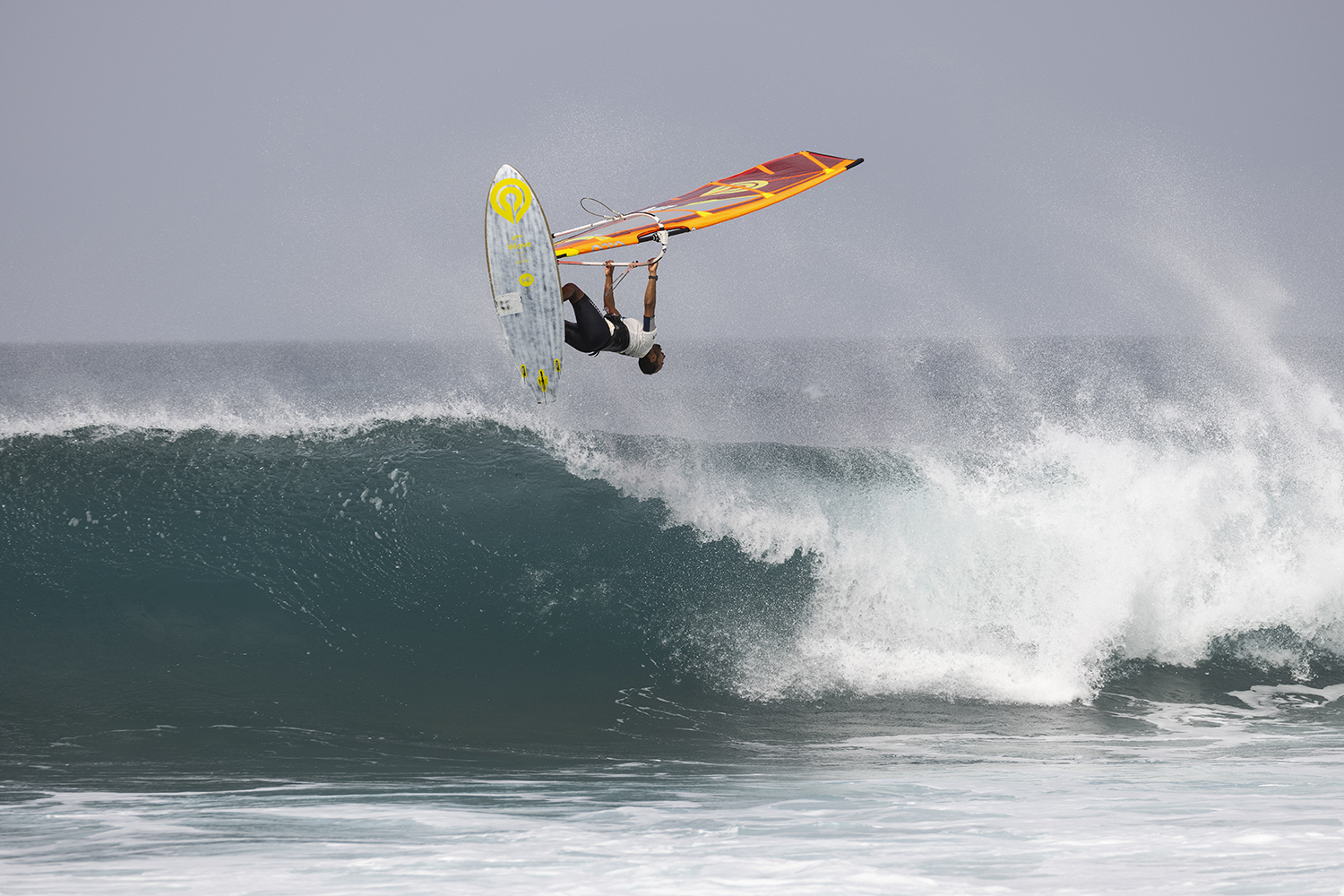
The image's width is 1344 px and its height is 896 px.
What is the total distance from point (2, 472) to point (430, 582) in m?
4.32

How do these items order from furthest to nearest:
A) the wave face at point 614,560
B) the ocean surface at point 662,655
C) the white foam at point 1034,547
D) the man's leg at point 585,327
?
the white foam at point 1034,547 < the wave face at point 614,560 < the man's leg at point 585,327 < the ocean surface at point 662,655

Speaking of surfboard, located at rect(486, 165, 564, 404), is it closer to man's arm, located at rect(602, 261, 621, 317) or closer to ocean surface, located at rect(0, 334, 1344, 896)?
man's arm, located at rect(602, 261, 621, 317)

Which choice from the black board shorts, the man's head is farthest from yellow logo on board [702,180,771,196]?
the black board shorts

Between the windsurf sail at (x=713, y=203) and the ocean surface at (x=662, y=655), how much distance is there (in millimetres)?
2932

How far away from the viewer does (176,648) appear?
6.94m

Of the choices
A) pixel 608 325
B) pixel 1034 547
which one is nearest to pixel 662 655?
pixel 608 325

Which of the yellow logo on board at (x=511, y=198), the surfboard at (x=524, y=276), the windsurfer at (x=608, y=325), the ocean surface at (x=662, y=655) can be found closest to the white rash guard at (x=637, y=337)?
the windsurfer at (x=608, y=325)

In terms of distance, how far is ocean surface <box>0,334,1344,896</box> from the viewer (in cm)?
412

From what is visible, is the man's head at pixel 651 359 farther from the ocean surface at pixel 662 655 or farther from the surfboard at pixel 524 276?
the ocean surface at pixel 662 655

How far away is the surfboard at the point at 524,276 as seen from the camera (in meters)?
4.94

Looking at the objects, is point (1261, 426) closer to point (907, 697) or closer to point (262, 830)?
point (907, 697)

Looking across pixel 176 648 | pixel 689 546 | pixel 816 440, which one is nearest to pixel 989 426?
pixel 816 440

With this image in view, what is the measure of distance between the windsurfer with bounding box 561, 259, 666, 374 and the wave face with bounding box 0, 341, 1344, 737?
250cm

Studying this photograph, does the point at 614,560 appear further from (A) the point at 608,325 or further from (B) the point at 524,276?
(B) the point at 524,276
